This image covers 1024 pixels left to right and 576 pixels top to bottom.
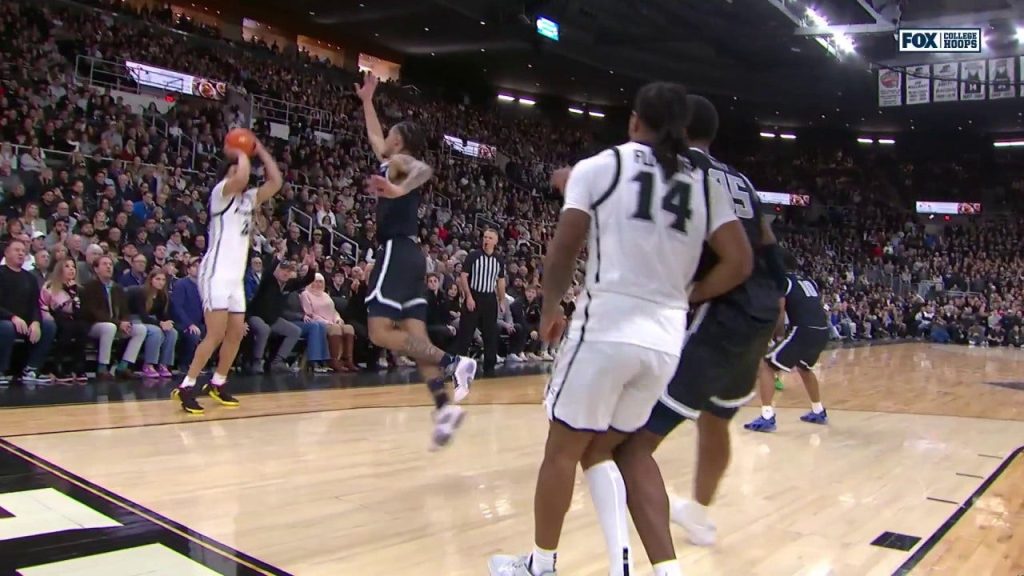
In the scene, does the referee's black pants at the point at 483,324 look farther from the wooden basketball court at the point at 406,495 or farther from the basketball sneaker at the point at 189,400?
the basketball sneaker at the point at 189,400

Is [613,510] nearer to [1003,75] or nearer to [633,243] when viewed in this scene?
[633,243]

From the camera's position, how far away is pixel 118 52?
16234mm

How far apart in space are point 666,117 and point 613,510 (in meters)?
1.19

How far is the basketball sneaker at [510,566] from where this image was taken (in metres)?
2.46

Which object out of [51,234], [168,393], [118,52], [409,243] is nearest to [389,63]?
[118,52]

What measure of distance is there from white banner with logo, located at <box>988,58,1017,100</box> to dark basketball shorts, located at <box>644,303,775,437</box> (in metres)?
25.2

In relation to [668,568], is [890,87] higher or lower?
higher

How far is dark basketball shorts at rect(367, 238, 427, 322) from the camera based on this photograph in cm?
438

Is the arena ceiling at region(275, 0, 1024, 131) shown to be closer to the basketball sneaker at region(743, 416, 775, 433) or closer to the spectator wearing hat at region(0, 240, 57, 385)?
the basketball sneaker at region(743, 416, 775, 433)

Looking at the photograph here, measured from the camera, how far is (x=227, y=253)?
548 cm

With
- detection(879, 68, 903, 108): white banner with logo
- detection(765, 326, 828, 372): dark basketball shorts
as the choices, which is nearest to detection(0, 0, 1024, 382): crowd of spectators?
detection(765, 326, 828, 372): dark basketball shorts

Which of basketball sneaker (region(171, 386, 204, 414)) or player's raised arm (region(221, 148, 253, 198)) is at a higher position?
player's raised arm (region(221, 148, 253, 198))

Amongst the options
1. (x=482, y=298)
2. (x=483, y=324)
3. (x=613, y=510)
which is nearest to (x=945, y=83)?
(x=483, y=324)

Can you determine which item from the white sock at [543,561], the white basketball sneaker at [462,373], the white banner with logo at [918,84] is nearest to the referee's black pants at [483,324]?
the white basketball sneaker at [462,373]
